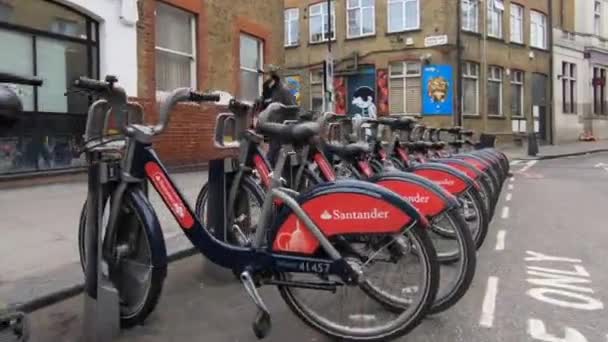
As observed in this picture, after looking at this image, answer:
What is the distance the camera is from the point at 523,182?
43.7ft

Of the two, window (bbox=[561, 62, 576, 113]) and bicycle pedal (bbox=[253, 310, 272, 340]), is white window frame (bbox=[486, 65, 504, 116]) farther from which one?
bicycle pedal (bbox=[253, 310, 272, 340])

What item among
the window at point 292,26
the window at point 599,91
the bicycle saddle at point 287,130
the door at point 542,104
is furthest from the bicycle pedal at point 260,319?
the window at point 599,91

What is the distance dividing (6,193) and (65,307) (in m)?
5.05

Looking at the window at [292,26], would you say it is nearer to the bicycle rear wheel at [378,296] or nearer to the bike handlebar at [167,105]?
the bike handlebar at [167,105]

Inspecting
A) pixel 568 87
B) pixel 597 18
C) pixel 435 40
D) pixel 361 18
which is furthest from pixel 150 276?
pixel 597 18

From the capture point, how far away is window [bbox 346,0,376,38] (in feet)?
89.7

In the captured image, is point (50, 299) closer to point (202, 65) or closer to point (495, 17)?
point (202, 65)

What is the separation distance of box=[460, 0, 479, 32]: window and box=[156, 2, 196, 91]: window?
656 inches

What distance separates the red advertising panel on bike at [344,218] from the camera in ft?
10.8

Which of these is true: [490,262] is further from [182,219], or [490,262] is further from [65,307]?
[65,307]

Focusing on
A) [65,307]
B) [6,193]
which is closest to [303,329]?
[65,307]

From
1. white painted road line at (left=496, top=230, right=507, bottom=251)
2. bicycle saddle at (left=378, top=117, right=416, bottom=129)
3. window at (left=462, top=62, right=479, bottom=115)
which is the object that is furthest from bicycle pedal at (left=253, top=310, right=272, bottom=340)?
window at (left=462, top=62, right=479, bottom=115)

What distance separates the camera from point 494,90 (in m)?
28.4

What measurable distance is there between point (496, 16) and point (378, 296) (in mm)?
27279
